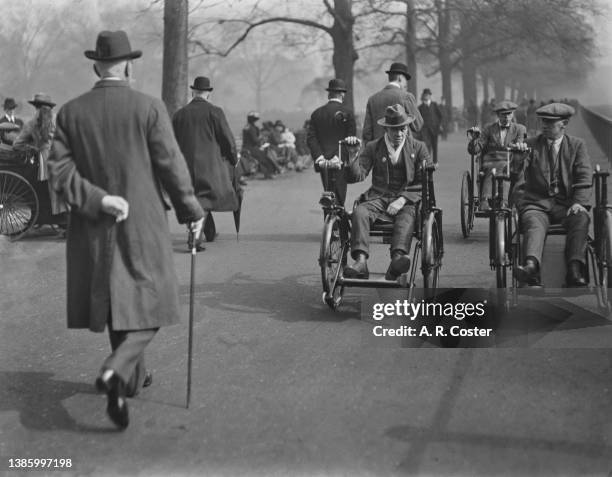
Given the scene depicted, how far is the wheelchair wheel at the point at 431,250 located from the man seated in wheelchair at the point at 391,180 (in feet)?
0.65

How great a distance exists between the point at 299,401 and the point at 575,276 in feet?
8.82

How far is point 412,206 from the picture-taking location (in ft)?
24.0

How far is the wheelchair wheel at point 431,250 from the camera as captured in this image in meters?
6.70

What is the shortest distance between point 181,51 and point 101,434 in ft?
46.5

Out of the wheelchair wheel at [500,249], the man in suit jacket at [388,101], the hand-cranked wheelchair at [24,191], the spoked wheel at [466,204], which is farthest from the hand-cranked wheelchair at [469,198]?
the hand-cranked wheelchair at [24,191]

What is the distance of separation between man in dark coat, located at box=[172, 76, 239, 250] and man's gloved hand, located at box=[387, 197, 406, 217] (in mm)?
3317

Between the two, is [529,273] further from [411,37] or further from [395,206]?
[411,37]

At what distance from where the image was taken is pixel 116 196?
15.1 feet

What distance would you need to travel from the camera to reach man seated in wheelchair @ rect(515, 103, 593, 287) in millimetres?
6945

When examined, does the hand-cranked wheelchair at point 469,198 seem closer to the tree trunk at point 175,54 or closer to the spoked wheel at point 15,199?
the spoked wheel at point 15,199

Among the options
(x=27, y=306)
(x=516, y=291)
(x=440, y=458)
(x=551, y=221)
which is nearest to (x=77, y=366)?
(x=27, y=306)

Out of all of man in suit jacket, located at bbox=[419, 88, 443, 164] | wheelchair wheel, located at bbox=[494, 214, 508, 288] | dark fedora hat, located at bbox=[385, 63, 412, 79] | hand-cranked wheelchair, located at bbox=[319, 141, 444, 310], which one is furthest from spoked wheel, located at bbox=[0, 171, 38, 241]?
man in suit jacket, located at bbox=[419, 88, 443, 164]

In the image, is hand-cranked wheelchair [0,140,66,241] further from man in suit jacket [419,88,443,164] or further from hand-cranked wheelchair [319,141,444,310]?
man in suit jacket [419,88,443,164]

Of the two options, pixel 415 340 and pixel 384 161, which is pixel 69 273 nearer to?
pixel 415 340
